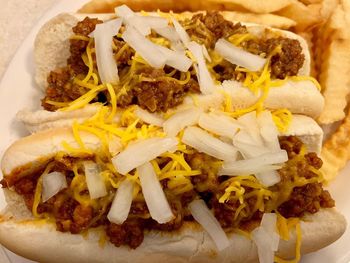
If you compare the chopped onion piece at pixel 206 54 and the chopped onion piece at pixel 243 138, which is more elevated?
the chopped onion piece at pixel 206 54

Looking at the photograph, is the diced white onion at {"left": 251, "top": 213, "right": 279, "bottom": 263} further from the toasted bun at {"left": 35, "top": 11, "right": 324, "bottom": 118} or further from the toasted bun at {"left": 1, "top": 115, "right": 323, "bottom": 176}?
the toasted bun at {"left": 1, "top": 115, "right": 323, "bottom": 176}

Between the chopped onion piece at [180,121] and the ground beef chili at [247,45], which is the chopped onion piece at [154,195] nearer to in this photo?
the chopped onion piece at [180,121]

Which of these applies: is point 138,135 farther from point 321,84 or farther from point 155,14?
point 321,84

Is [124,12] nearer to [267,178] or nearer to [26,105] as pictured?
[26,105]

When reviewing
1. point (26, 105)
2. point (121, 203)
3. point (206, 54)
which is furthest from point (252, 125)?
point (26, 105)

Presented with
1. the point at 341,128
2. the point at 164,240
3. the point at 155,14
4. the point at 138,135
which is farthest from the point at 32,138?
the point at 341,128

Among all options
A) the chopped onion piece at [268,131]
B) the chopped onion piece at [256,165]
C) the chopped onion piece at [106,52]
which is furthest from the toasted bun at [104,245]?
the chopped onion piece at [106,52]
